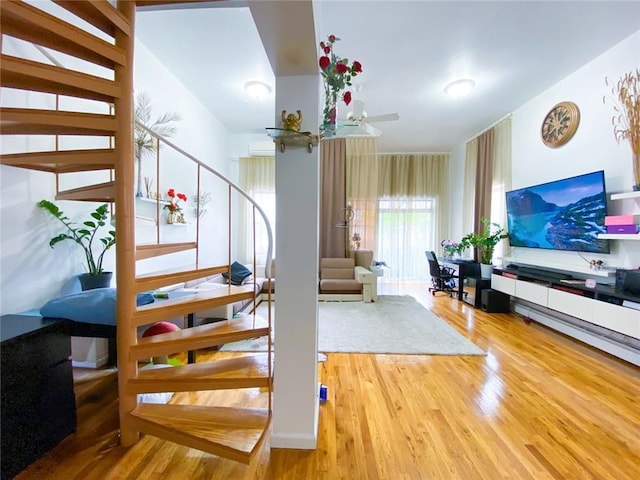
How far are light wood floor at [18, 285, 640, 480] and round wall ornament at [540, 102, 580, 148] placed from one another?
2.70 meters

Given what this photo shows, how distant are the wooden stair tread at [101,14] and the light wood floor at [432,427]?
7.89 feet

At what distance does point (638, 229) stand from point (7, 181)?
16.7 feet

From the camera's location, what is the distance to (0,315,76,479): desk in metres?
1.35

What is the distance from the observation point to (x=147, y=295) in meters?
1.96

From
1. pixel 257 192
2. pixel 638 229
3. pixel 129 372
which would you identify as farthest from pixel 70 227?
pixel 638 229

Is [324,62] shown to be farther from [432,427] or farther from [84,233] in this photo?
[432,427]

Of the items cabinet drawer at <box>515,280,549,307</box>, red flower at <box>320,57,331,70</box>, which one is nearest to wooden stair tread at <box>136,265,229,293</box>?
red flower at <box>320,57,331,70</box>

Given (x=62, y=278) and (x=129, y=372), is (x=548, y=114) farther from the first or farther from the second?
(x=62, y=278)

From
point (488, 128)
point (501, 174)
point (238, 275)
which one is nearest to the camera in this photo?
point (238, 275)

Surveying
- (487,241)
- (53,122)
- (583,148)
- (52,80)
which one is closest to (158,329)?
(53,122)

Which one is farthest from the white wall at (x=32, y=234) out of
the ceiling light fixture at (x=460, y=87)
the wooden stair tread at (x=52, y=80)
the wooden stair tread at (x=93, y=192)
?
the ceiling light fixture at (x=460, y=87)

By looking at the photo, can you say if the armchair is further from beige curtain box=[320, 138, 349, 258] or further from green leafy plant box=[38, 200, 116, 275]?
green leafy plant box=[38, 200, 116, 275]

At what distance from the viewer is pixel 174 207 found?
347 cm

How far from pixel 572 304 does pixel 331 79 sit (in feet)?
11.2
